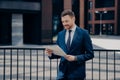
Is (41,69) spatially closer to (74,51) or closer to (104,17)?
(74,51)

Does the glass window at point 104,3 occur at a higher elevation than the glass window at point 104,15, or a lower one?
higher

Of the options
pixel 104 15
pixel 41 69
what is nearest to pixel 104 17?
pixel 104 15

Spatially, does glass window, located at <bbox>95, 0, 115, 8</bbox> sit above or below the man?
above

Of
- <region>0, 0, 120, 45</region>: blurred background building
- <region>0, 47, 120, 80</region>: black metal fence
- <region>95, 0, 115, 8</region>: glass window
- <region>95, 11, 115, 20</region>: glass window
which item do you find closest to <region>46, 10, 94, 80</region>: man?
<region>0, 47, 120, 80</region>: black metal fence

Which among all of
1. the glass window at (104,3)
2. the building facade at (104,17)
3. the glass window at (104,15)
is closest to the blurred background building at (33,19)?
the building facade at (104,17)

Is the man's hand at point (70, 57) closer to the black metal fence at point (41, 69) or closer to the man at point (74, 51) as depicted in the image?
A: the man at point (74, 51)

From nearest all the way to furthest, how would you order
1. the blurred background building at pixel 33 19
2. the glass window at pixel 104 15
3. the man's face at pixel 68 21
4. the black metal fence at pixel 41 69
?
the man's face at pixel 68 21 < the black metal fence at pixel 41 69 < the blurred background building at pixel 33 19 < the glass window at pixel 104 15

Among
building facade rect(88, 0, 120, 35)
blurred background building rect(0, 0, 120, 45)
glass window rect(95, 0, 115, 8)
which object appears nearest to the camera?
blurred background building rect(0, 0, 120, 45)

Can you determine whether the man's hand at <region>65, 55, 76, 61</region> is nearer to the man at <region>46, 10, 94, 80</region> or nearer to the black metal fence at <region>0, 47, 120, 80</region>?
the man at <region>46, 10, 94, 80</region>

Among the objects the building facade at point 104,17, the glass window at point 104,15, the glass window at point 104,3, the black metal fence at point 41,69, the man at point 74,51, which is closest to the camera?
the man at point 74,51

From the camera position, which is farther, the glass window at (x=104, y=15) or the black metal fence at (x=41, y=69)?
the glass window at (x=104, y=15)

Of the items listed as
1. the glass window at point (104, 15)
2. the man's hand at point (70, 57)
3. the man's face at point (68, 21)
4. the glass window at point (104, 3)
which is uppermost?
the glass window at point (104, 3)

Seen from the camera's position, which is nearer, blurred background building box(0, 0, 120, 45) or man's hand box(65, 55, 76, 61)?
man's hand box(65, 55, 76, 61)

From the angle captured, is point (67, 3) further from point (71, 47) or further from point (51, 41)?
point (71, 47)
